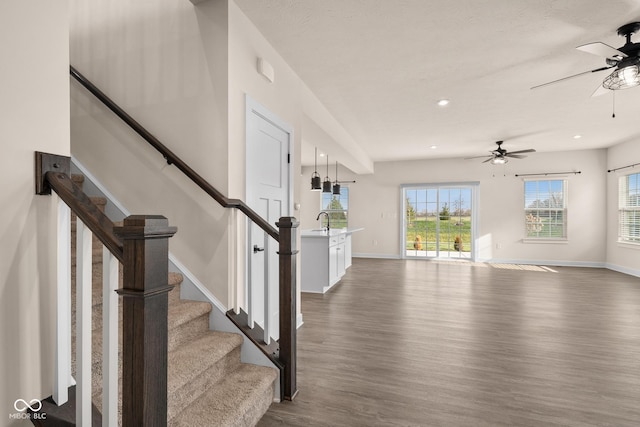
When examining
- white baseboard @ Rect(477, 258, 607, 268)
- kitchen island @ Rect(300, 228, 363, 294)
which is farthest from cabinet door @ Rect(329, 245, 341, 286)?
white baseboard @ Rect(477, 258, 607, 268)

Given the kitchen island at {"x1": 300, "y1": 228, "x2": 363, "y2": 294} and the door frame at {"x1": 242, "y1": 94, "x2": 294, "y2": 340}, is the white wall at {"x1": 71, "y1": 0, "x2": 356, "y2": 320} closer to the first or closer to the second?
the door frame at {"x1": 242, "y1": 94, "x2": 294, "y2": 340}

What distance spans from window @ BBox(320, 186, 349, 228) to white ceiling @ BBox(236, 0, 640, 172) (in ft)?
13.2

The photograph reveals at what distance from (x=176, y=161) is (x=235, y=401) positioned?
62.2 inches

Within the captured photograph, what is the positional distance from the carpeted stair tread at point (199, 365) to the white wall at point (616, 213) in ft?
26.8

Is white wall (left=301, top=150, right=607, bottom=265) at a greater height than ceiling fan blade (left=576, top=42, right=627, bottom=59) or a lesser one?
lesser

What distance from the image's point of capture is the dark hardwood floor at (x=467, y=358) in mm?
2068

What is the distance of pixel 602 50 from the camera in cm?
266

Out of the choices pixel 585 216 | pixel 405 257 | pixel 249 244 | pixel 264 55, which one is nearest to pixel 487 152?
pixel 585 216

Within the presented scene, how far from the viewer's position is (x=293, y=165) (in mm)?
3451

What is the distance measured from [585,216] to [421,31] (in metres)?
7.59

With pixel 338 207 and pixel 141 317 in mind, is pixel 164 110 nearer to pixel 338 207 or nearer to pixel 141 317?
pixel 141 317

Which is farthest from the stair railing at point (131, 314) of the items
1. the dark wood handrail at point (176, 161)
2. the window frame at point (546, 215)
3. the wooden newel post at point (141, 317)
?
the window frame at point (546, 215)

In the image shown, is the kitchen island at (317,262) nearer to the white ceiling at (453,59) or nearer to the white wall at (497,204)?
the white ceiling at (453,59)

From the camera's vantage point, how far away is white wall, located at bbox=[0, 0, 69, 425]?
1177 millimetres
